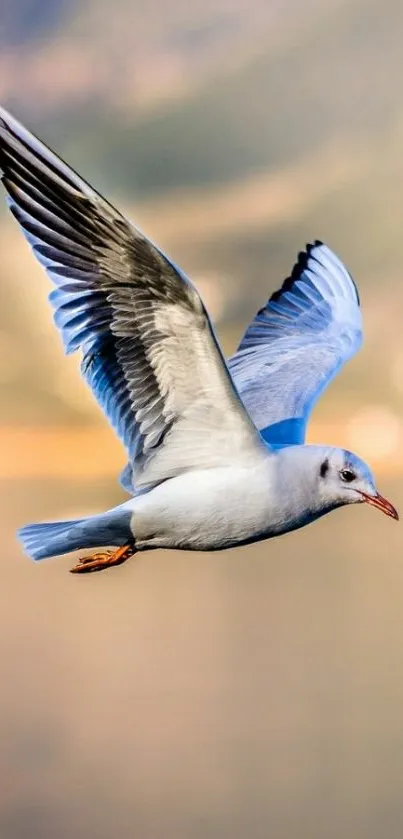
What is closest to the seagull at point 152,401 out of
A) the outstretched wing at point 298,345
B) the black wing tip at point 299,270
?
the outstretched wing at point 298,345

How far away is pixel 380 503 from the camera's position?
5227 millimetres

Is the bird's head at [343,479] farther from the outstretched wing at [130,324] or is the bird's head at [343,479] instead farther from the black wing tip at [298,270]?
Result: the black wing tip at [298,270]

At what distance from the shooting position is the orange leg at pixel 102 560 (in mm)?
5211

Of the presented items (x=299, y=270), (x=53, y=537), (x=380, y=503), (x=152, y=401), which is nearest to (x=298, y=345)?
(x=299, y=270)

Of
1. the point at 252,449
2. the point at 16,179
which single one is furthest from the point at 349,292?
the point at 16,179

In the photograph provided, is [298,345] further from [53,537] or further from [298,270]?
[53,537]

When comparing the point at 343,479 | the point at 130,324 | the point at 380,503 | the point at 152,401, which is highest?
the point at 130,324

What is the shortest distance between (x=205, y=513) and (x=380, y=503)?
1.78 feet

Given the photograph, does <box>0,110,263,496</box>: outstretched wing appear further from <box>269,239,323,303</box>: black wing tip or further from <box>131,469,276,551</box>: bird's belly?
<box>269,239,323,303</box>: black wing tip

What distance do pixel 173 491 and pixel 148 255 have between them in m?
0.80

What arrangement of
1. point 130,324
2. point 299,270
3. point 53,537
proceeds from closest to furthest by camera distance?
1. point 130,324
2. point 53,537
3. point 299,270

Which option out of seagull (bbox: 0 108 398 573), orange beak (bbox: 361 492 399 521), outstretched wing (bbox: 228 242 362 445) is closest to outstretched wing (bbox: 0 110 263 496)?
seagull (bbox: 0 108 398 573)

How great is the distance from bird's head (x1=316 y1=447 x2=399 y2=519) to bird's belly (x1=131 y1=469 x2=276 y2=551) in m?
0.20

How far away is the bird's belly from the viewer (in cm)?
508
